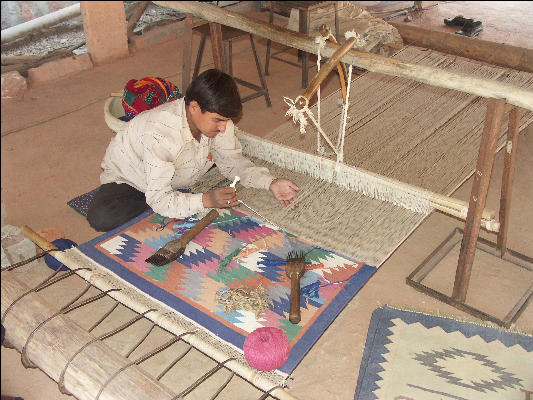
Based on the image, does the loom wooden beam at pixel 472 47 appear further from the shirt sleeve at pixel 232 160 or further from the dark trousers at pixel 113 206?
the dark trousers at pixel 113 206

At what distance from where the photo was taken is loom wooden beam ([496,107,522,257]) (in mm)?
2131

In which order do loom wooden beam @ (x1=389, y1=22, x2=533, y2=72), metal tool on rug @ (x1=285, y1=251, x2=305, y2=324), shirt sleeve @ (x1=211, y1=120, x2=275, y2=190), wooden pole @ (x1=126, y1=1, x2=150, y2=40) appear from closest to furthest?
metal tool on rug @ (x1=285, y1=251, x2=305, y2=324)
shirt sleeve @ (x1=211, y1=120, x2=275, y2=190)
loom wooden beam @ (x1=389, y1=22, x2=533, y2=72)
wooden pole @ (x1=126, y1=1, x2=150, y2=40)

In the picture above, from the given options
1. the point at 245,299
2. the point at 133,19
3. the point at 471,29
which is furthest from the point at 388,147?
the point at 133,19

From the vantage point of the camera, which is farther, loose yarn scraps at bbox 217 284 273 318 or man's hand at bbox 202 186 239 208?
man's hand at bbox 202 186 239 208

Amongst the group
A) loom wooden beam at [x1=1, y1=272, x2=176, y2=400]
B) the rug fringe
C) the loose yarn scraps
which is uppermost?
loom wooden beam at [x1=1, y1=272, x2=176, y2=400]

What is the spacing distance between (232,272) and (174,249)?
0.79 feet

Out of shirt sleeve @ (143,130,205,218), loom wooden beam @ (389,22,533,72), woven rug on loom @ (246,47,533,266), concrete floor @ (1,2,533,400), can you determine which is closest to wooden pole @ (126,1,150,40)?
concrete floor @ (1,2,533,400)

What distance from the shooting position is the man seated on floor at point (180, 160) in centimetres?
218

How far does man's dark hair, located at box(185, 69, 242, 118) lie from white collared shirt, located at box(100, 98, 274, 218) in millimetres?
222

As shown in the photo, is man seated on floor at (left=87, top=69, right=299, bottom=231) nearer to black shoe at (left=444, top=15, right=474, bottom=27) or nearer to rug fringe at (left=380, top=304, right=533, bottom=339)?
rug fringe at (left=380, top=304, right=533, bottom=339)

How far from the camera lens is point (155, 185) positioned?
2.29 metres

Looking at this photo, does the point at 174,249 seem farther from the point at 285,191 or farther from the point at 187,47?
the point at 187,47

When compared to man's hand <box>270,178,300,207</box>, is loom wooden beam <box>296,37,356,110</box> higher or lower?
higher

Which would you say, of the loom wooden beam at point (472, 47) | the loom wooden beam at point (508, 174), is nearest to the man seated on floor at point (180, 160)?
the loom wooden beam at point (508, 174)
